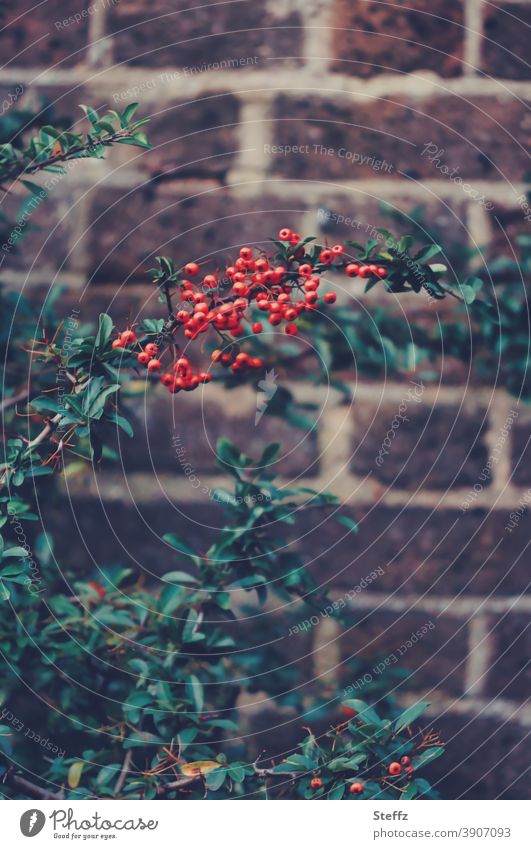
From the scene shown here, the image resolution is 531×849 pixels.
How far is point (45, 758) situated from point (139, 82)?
0.62 meters

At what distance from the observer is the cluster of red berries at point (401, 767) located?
0.60 metres

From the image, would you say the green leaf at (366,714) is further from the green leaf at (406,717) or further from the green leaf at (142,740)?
the green leaf at (142,740)

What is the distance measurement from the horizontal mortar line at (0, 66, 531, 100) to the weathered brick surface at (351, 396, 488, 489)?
285 mm

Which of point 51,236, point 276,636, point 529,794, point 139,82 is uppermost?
point 139,82

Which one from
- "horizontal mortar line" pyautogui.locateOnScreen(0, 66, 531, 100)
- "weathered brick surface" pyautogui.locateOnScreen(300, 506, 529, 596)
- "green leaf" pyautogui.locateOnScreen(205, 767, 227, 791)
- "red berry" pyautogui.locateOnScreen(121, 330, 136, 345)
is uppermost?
"horizontal mortar line" pyautogui.locateOnScreen(0, 66, 531, 100)

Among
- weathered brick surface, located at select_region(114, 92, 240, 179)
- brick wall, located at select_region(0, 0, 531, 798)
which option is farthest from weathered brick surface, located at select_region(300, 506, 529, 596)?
weathered brick surface, located at select_region(114, 92, 240, 179)

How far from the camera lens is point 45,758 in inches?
26.3

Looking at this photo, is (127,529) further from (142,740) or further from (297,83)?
(297,83)

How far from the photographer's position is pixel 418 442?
754 millimetres

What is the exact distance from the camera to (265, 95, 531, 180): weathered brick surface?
755 mm

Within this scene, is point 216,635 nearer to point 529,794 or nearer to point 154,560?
point 154,560

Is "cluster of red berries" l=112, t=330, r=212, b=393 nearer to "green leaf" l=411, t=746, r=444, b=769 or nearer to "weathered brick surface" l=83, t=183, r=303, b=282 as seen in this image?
"weathered brick surface" l=83, t=183, r=303, b=282
